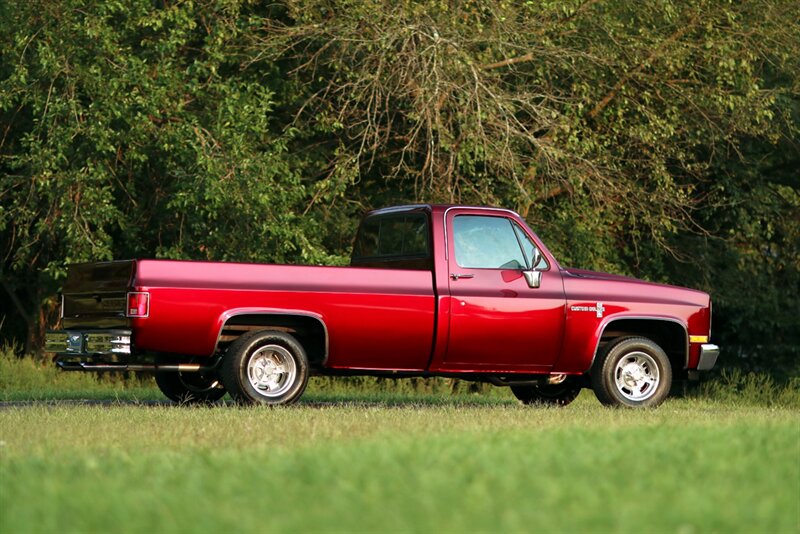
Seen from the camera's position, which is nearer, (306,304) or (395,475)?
(395,475)

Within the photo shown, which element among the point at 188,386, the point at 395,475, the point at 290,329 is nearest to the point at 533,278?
the point at 290,329

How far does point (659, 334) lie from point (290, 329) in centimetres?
408

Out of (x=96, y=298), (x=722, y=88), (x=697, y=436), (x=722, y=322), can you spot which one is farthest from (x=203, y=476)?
(x=722, y=322)

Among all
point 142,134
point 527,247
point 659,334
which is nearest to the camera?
point 527,247

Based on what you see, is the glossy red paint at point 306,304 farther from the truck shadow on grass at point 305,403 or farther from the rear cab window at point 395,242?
the truck shadow on grass at point 305,403

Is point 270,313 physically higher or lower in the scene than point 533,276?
lower

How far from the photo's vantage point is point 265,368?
13938 millimetres

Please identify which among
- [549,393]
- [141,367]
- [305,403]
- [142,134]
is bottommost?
[305,403]

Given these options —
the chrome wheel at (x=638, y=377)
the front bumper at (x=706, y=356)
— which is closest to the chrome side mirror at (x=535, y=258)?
the chrome wheel at (x=638, y=377)

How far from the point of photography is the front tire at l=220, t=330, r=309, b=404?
537 inches

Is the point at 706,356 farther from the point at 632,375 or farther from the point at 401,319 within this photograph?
the point at 401,319

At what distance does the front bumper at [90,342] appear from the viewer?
13180mm

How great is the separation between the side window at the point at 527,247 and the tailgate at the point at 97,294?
391cm

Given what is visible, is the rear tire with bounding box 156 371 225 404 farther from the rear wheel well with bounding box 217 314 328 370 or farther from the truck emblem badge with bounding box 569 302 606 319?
the truck emblem badge with bounding box 569 302 606 319
